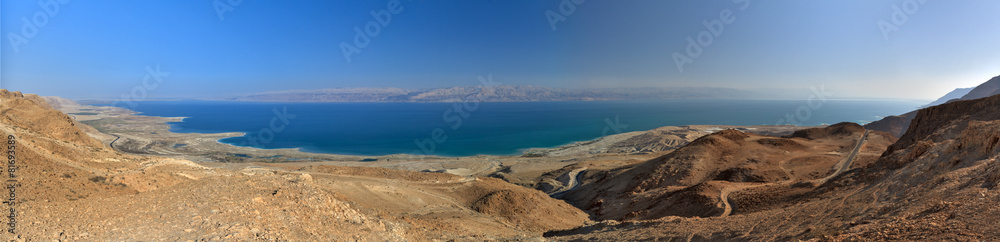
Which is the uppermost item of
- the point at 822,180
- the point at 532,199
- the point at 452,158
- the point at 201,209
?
the point at 201,209

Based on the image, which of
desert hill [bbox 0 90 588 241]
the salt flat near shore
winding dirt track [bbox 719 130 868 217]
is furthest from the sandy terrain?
the salt flat near shore

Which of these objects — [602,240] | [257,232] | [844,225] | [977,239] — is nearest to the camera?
[977,239]

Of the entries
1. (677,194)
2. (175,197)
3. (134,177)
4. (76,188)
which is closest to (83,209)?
(175,197)

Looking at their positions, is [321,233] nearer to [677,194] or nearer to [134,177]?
[134,177]

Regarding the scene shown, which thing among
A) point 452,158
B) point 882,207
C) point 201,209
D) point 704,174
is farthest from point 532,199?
point 452,158

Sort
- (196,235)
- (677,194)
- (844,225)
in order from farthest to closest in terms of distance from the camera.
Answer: (677,194) < (844,225) < (196,235)

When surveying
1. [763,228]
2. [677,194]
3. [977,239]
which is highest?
[977,239]

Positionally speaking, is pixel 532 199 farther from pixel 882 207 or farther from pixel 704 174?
pixel 704 174

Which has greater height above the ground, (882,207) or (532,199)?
(882,207)

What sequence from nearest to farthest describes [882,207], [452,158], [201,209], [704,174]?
[201,209], [882,207], [704,174], [452,158]

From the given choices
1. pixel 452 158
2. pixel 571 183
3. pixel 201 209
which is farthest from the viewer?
pixel 452 158
